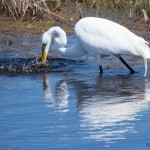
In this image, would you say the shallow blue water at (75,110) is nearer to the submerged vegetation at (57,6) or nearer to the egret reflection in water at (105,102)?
the egret reflection in water at (105,102)

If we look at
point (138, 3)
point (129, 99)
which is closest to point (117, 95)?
point (129, 99)

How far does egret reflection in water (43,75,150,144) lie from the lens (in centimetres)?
854

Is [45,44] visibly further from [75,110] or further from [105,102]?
[75,110]

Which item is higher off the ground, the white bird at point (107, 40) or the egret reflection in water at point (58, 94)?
the white bird at point (107, 40)

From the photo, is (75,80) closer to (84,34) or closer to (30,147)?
(84,34)

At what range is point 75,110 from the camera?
9.76 metres

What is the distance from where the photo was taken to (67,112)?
9.65m

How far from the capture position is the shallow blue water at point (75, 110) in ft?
26.5

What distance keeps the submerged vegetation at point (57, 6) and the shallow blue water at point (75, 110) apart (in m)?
4.17

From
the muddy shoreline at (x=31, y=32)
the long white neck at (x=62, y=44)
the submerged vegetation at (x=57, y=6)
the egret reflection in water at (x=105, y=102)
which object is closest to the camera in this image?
the egret reflection in water at (x=105, y=102)

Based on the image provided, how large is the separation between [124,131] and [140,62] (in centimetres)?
557

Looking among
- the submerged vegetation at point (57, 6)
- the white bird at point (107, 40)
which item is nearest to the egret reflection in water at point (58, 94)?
the white bird at point (107, 40)

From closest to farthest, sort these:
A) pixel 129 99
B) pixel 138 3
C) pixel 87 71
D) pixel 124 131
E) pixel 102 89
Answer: pixel 124 131 → pixel 129 99 → pixel 102 89 → pixel 87 71 → pixel 138 3

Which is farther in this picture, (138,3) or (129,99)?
(138,3)
